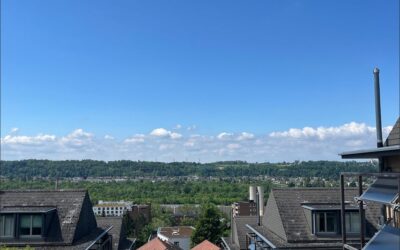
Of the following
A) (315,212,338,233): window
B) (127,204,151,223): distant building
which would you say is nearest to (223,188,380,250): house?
(315,212,338,233): window

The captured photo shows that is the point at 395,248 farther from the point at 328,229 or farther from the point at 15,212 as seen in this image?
the point at 15,212

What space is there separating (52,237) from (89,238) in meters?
2.14

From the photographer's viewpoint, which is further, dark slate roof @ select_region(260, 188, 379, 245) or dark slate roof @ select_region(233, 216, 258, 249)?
dark slate roof @ select_region(233, 216, 258, 249)

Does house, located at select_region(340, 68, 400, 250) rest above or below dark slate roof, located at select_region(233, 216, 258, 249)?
above

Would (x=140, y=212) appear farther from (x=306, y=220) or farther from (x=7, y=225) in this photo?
(x=306, y=220)

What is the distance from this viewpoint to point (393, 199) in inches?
236

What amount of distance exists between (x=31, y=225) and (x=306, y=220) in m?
14.3

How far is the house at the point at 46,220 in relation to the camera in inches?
837

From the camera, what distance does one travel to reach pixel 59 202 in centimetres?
2344

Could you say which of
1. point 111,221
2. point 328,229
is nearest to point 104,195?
point 111,221

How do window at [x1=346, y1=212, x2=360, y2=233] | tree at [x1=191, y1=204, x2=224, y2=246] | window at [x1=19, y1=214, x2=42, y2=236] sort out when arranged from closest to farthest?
window at [x1=19, y1=214, x2=42, y2=236], window at [x1=346, y1=212, x2=360, y2=233], tree at [x1=191, y1=204, x2=224, y2=246]

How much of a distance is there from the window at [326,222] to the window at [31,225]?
1406cm

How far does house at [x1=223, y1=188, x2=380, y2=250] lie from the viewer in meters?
22.0

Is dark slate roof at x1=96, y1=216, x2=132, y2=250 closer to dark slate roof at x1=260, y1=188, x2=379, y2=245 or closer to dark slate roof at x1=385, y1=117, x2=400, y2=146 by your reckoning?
dark slate roof at x1=260, y1=188, x2=379, y2=245
